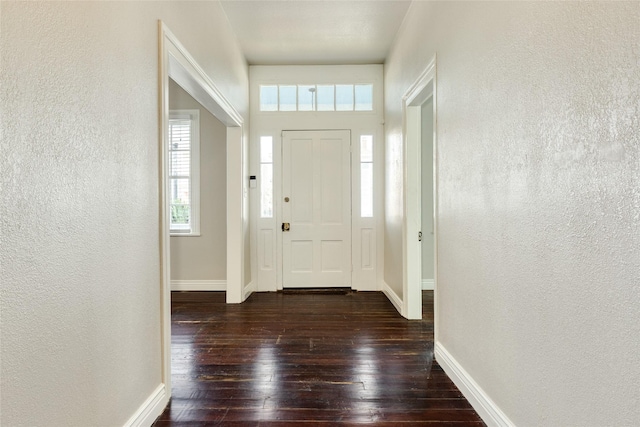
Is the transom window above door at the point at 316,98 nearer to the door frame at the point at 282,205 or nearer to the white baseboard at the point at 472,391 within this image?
the door frame at the point at 282,205

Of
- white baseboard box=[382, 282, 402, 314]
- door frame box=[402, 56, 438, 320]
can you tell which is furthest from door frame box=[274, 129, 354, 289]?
door frame box=[402, 56, 438, 320]

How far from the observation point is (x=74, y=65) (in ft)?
4.03

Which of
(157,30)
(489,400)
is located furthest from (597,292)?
(157,30)

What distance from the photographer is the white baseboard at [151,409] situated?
1637 millimetres

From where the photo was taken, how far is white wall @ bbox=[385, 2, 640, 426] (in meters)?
0.98

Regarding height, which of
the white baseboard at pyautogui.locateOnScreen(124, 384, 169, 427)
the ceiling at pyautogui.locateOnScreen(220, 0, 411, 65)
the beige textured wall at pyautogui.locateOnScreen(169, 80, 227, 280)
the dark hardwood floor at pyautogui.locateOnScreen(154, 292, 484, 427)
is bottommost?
the dark hardwood floor at pyautogui.locateOnScreen(154, 292, 484, 427)

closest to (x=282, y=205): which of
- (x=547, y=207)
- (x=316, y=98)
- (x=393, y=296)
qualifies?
(x=316, y=98)

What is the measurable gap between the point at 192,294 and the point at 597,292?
13.9ft

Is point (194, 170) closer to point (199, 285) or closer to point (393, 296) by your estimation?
point (199, 285)

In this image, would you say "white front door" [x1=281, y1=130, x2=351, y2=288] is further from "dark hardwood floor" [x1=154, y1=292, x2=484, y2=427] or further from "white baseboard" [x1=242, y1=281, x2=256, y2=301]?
"dark hardwood floor" [x1=154, y1=292, x2=484, y2=427]

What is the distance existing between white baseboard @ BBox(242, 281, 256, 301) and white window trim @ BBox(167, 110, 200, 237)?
0.94 m

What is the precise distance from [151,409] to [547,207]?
1.95m

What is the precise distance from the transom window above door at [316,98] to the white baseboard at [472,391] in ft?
10.3

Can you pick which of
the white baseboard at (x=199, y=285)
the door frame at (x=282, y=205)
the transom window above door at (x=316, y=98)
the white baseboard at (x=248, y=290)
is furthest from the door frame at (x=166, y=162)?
the transom window above door at (x=316, y=98)
